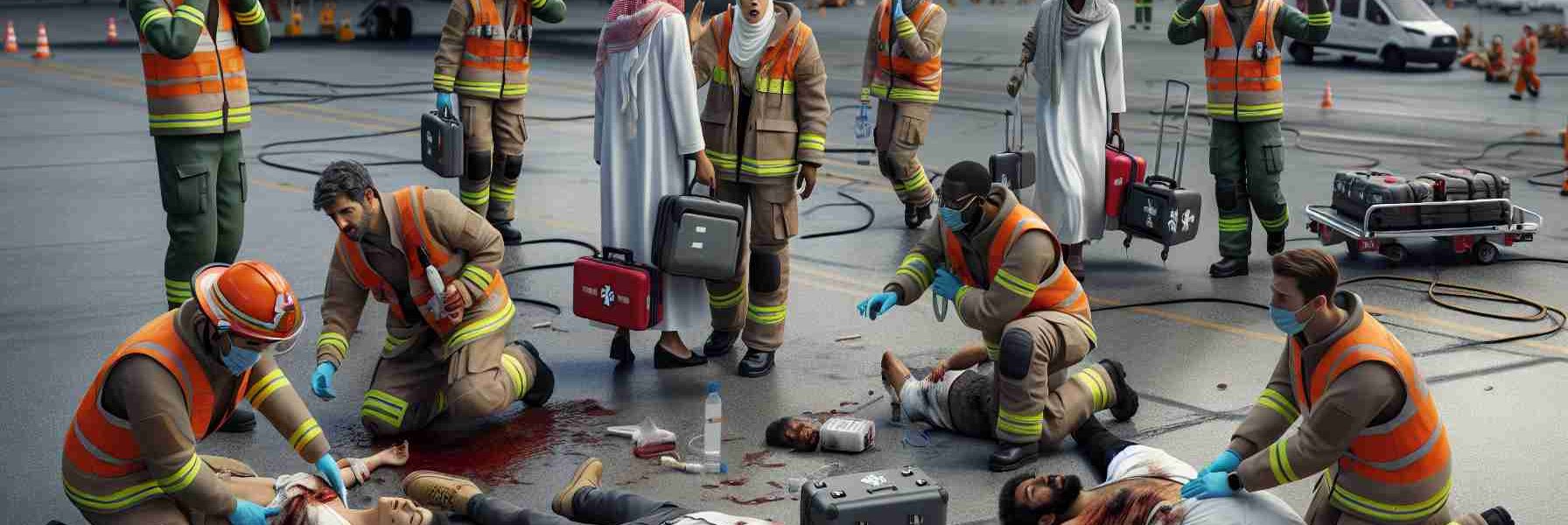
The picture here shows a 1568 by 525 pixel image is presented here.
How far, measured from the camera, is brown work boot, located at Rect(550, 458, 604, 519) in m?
5.95

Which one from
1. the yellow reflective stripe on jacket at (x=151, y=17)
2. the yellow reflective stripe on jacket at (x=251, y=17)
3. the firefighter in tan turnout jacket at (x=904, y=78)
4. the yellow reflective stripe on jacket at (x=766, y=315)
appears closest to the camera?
the yellow reflective stripe on jacket at (x=151, y=17)

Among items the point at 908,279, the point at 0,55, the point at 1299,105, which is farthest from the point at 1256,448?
the point at 0,55

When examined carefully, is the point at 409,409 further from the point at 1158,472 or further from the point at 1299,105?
the point at 1299,105

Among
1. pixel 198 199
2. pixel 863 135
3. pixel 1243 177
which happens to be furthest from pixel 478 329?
pixel 863 135

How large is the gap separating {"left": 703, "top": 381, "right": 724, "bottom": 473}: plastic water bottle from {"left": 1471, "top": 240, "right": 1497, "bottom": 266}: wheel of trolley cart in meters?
6.25

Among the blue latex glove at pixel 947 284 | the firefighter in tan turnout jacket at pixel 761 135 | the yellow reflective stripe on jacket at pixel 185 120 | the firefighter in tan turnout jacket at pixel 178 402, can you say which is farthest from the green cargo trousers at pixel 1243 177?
the firefighter in tan turnout jacket at pixel 178 402

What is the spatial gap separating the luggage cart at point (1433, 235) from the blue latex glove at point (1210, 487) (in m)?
5.60

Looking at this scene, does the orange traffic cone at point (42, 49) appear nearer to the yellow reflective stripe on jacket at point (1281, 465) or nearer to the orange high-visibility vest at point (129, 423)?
the orange high-visibility vest at point (129, 423)

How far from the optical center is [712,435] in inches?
260

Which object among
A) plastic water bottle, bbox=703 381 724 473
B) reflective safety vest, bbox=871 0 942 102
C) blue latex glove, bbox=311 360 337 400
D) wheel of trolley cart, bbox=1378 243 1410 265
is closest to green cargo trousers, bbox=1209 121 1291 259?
wheel of trolley cart, bbox=1378 243 1410 265

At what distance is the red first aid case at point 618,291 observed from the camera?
24.8ft

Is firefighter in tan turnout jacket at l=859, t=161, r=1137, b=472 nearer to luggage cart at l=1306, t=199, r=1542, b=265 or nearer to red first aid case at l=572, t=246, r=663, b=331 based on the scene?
red first aid case at l=572, t=246, r=663, b=331

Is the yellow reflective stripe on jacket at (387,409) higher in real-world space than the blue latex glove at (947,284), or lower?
lower

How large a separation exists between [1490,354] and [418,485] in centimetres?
570
